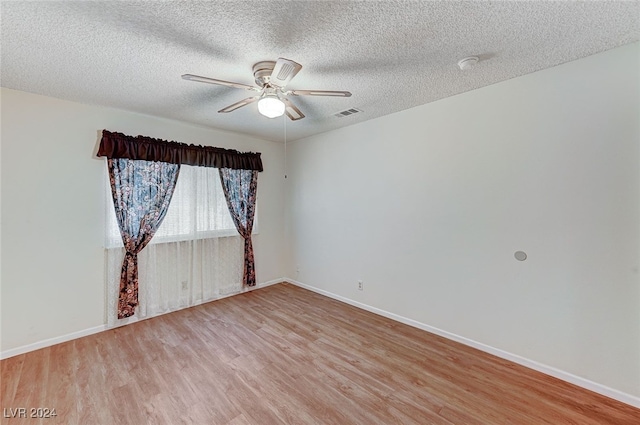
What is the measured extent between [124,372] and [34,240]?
1661mm

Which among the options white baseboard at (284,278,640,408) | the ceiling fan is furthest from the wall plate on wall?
the ceiling fan

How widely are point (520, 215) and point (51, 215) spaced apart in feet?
15.2

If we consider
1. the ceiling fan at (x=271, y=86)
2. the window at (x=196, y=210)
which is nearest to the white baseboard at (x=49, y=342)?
the window at (x=196, y=210)

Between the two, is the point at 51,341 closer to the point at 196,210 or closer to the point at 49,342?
the point at 49,342

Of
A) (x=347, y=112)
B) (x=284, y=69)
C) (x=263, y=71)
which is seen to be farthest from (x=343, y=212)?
(x=284, y=69)

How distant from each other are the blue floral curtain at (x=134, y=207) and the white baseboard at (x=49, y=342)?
265 mm

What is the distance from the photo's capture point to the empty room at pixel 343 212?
5.63ft

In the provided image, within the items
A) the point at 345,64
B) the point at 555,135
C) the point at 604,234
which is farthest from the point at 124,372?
the point at 555,135

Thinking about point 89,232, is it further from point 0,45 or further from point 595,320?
point 595,320

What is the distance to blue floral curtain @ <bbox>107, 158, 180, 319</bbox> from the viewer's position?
3000 mm

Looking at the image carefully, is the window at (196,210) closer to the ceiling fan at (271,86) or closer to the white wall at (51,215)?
the white wall at (51,215)

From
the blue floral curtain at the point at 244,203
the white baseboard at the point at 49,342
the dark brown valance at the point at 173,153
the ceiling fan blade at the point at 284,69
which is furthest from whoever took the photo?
the blue floral curtain at the point at 244,203

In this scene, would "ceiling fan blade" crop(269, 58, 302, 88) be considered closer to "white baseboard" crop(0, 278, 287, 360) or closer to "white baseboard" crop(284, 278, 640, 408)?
"white baseboard" crop(284, 278, 640, 408)

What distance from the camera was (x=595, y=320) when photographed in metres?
1.95
